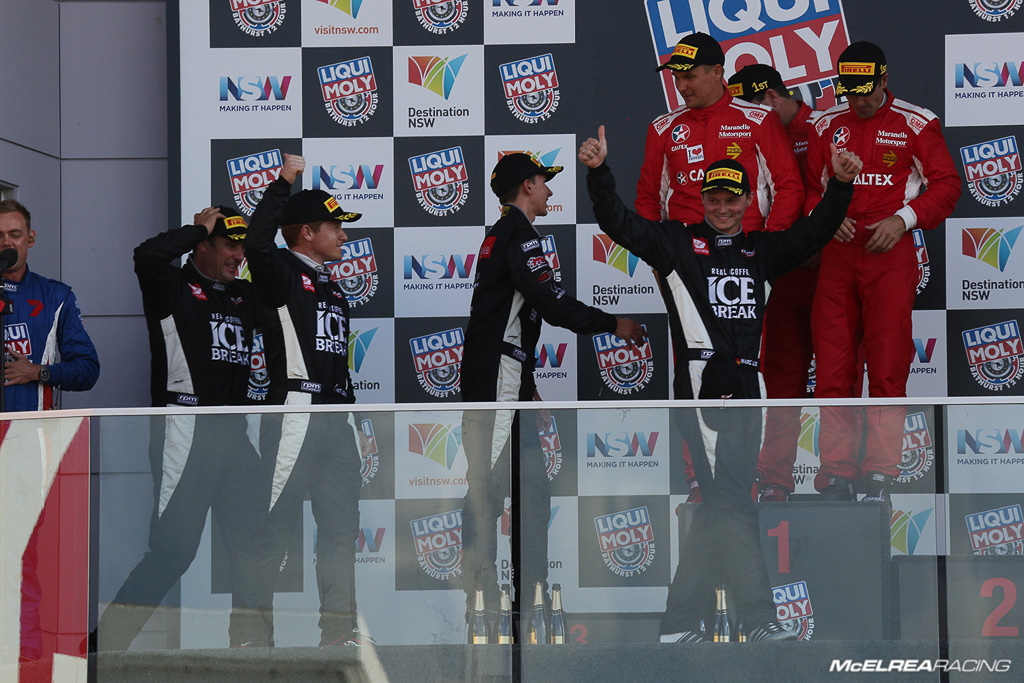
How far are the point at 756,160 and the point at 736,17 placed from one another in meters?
1.00

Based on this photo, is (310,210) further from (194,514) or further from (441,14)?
(441,14)

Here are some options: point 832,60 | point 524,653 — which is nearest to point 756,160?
point 832,60

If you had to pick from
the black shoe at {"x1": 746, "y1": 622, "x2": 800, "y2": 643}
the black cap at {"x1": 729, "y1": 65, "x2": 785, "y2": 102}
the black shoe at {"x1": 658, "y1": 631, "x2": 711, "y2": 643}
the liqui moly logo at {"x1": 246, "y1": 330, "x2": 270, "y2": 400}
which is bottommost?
the black shoe at {"x1": 658, "y1": 631, "x2": 711, "y2": 643}

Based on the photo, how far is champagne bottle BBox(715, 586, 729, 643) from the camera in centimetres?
281

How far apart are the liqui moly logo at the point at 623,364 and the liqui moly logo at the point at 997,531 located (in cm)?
197

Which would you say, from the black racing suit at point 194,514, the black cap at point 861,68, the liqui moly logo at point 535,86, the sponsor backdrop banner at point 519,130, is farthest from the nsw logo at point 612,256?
the black racing suit at point 194,514

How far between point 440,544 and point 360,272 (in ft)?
6.89

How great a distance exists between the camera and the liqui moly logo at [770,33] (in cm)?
464

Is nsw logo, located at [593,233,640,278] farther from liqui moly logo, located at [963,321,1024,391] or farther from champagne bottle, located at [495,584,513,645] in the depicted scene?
champagne bottle, located at [495,584,513,645]

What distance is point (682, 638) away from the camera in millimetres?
2812

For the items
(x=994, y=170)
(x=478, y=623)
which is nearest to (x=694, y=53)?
(x=994, y=170)

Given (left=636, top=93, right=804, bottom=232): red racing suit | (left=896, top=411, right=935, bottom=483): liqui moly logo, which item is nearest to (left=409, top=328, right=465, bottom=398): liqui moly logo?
(left=636, top=93, right=804, bottom=232): red racing suit

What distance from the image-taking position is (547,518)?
281cm

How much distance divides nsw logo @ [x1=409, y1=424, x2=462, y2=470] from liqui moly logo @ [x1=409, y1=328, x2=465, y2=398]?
6.11ft
